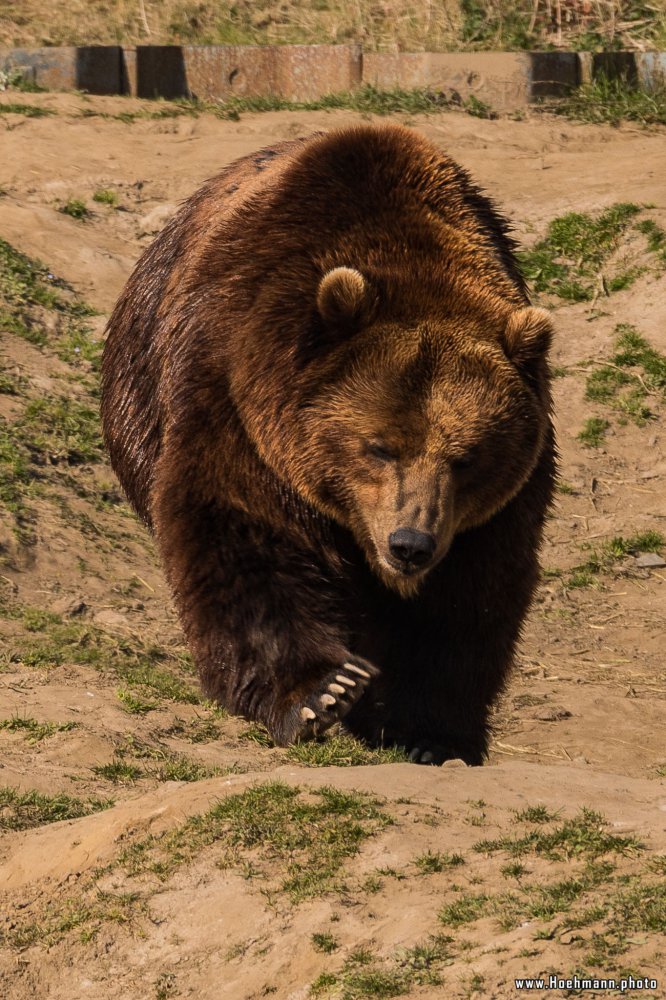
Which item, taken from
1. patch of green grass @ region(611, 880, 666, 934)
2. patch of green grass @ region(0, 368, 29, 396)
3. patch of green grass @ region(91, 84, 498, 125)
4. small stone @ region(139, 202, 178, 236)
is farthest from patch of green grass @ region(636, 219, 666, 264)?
patch of green grass @ region(611, 880, 666, 934)

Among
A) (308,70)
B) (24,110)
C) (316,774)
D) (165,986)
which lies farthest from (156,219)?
(165,986)

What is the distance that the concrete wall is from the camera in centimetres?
1386

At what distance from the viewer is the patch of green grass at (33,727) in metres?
5.51

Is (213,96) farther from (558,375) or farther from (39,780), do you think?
(39,780)

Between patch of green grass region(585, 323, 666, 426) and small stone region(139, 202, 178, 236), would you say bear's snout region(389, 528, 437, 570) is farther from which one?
small stone region(139, 202, 178, 236)

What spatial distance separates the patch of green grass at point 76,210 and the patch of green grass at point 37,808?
766 centimetres

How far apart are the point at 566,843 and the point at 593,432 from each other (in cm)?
664

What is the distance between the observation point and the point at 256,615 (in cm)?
579

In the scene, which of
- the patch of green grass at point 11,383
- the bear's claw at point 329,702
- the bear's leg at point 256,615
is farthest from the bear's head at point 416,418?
the patch of green grass at point 11,383

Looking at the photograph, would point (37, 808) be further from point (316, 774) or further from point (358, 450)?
point (358, 450)

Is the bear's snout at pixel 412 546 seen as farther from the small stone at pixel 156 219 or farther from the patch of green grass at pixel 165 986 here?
the small stone at pixel 156 219

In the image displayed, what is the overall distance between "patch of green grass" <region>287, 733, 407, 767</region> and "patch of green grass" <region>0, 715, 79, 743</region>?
2.76ft

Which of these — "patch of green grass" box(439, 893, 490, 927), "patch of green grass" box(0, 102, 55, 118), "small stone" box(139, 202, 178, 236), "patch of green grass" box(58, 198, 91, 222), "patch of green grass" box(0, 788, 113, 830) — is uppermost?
"patch of green grass" box(0, 102, 55, 118)

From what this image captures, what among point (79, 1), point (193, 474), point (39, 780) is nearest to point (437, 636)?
point (193, 474)
